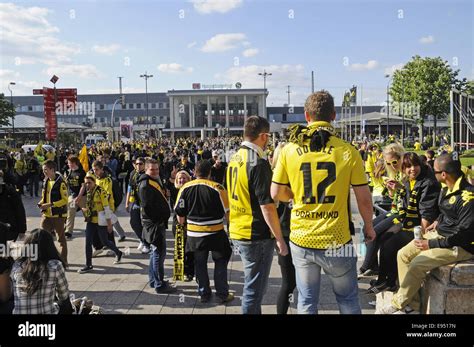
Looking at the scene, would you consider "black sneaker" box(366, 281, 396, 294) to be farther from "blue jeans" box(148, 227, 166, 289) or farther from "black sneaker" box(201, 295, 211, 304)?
"blue jeans" box(148, 227, 166, 289)

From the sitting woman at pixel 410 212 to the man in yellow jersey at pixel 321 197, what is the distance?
177 centimetres

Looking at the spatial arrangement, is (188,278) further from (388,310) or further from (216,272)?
(388,310)

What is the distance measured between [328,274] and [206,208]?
2.32 metres

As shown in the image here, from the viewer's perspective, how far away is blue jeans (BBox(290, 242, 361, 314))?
324cm

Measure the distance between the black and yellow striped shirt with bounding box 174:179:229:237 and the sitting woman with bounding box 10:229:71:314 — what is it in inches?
81.9

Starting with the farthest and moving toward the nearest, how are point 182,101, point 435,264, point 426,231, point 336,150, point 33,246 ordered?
point 182,101, point 426,231, point 435,264, point 33,246, point 336,150

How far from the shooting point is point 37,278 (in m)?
3.37

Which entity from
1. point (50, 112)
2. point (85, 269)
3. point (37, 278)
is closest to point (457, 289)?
point (37, 278)

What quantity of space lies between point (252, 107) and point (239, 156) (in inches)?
3807

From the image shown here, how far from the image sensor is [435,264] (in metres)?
4.03

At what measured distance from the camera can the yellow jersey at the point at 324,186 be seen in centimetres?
317

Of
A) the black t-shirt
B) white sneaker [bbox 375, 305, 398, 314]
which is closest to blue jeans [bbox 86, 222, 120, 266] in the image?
the black t-shirt
